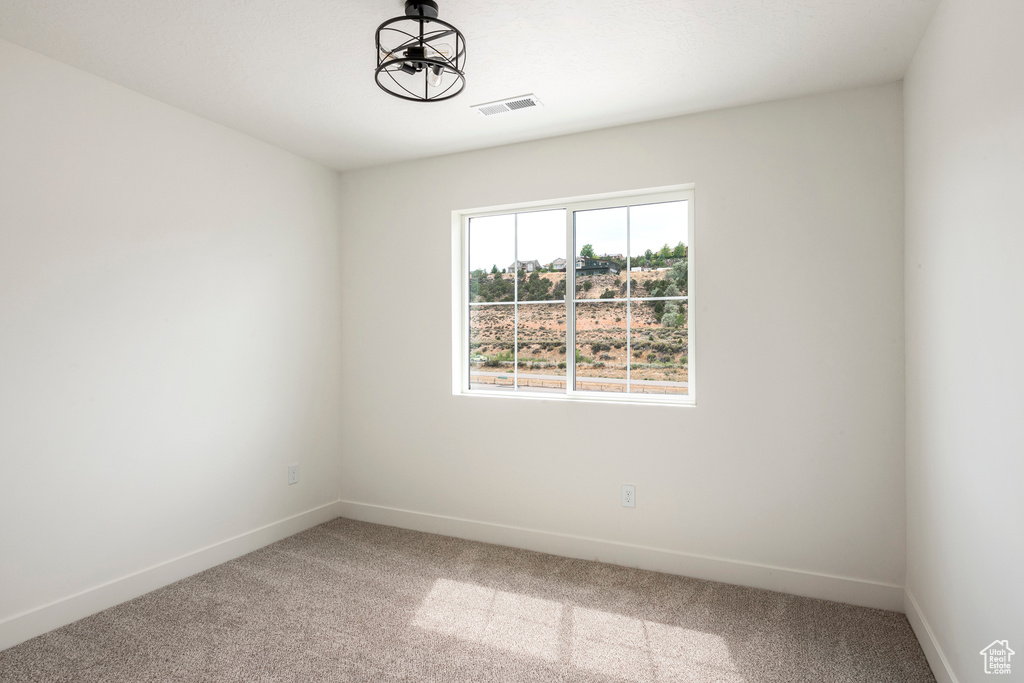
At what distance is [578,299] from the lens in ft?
11.0

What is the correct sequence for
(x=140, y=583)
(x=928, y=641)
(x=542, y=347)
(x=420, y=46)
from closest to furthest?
1. (x=420, y=46)
2. (x=928, y=641)
3. (x=140, y=583)
4. (x=542, y=347)

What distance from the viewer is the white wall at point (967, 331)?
146cm

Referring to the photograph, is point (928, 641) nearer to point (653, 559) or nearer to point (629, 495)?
point (653, 559)

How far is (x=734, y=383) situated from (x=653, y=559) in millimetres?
1082

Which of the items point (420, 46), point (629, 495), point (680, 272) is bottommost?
point (629, 495)

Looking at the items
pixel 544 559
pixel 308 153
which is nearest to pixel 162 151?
pixel 308 153

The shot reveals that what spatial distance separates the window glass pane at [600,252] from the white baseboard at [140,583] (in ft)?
8.08

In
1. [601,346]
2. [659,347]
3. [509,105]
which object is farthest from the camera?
[601,346]

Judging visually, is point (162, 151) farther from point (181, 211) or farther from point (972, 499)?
point (972, 499)

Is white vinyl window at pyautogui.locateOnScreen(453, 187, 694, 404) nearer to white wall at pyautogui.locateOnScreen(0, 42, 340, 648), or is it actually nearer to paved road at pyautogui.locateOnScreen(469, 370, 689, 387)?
paved road at pyautogui.locateOnScreen(469, 370, 689, 387)

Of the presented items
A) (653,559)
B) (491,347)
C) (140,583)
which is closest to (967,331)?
(653,559)

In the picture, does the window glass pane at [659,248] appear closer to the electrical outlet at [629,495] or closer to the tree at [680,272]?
the tree at [680,272]

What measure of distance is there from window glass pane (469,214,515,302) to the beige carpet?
172cm

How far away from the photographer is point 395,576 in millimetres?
2959
